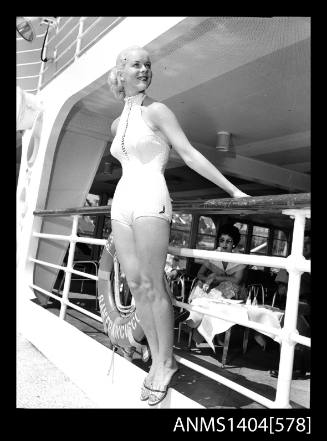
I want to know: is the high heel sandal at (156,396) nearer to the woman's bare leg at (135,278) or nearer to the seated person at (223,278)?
the woman's bare leg at (135,278)

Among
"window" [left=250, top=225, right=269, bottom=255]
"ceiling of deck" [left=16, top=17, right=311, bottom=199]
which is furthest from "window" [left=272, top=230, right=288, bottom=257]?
"ceiling of deck" [left=16, top=17, right=311, bottom=199]

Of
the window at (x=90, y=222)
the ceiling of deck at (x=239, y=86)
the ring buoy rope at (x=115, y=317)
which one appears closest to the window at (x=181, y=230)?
the window at (x=90, y=222)

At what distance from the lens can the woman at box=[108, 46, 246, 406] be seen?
141 centimetres

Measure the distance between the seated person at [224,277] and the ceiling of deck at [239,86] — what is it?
4.53 ft

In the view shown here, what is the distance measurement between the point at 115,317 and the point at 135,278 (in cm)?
50

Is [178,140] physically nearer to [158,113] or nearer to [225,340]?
[158,113]

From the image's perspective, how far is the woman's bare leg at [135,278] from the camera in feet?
4.88
